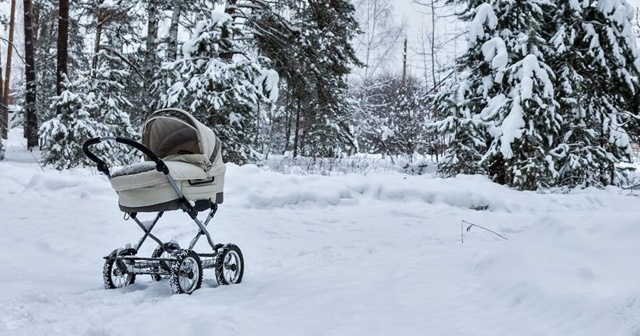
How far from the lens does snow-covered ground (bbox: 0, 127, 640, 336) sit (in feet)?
9.36

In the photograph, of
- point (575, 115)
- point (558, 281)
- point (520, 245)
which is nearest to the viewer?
point (558, 281)

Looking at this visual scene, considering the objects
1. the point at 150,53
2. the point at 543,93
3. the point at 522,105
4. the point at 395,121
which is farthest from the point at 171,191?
the point at 395,121

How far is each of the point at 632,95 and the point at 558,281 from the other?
11365 mm

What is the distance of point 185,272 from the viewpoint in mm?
3990

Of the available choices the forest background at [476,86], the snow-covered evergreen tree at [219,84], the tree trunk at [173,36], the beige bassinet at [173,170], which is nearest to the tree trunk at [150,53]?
the forest background at [476,86]

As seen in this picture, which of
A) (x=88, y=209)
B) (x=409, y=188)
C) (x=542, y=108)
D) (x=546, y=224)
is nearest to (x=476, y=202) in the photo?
(x=409, y=188)

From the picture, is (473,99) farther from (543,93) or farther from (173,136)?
(173,136)

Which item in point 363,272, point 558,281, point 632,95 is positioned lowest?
point 363,272

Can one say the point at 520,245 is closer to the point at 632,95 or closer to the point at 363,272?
the point at 363,272

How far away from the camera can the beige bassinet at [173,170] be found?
387 centimetres

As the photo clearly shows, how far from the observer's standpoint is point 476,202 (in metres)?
9.23

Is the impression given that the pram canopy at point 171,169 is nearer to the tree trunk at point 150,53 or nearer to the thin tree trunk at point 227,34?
the thin tree trunk at point 227,34

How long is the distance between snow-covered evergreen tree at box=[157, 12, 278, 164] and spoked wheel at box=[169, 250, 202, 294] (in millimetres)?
7127

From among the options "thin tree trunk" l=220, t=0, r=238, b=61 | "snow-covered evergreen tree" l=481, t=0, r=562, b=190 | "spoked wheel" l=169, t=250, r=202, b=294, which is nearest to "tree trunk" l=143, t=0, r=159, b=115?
"thin tree trunk" l=220, t=0, r=238, b=61
